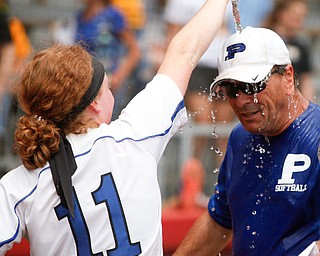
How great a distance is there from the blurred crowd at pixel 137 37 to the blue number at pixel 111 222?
4.48 meters

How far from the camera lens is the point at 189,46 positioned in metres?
3.53

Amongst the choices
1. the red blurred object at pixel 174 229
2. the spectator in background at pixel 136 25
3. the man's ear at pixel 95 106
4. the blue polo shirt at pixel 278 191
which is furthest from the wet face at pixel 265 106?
the spectator in background at pixel 136 25

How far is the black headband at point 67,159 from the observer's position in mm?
3144

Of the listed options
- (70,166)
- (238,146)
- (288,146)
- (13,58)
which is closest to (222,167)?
(238,146)

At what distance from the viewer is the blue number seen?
3.18 metres

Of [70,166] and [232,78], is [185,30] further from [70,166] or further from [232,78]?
[70,166]

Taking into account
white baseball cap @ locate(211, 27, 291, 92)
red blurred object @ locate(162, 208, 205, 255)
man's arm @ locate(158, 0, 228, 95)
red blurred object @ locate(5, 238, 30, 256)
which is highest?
man's arm @ locate(158, 0, 228, 95)

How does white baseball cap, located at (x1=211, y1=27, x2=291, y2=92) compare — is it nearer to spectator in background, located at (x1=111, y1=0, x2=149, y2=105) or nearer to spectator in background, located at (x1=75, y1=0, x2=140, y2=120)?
spectator in background, located at (x1=75, y1=0, x2=140, y2=120)

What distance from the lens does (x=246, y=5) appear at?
8.60m

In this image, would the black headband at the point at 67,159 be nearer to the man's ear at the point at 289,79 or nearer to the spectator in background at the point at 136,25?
the man's ear at the point at 289,79

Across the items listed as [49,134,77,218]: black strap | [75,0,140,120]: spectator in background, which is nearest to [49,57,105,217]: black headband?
A: [49,134,77,218]: black strap

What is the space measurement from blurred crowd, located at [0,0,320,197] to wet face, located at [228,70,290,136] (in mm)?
3872

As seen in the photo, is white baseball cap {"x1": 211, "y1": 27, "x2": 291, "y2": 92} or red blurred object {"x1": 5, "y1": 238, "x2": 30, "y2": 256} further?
red blurred object {"x1": 5, "y1": 238, "x2": 30, "y2": 256}

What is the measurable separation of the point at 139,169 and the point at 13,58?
488 centimetres
